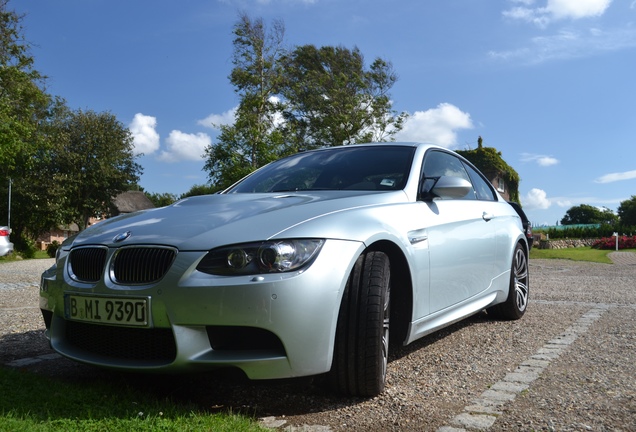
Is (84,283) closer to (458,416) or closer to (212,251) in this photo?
(212,251)

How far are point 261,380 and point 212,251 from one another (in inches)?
24.6

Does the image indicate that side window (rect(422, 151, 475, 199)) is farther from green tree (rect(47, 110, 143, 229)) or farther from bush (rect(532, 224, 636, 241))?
green tree (rect(47, 110, 143, 229))

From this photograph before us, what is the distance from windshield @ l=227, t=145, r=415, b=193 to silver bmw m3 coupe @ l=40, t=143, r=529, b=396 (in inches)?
6.7

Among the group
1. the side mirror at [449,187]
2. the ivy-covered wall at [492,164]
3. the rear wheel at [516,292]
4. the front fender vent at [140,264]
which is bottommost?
the rear wheel at [516,292]

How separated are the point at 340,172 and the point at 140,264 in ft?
5.53

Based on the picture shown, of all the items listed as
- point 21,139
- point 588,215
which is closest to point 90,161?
point 21,139

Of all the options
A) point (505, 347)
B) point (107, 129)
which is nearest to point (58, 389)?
point (505, 347)

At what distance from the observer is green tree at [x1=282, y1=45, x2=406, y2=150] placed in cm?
3553

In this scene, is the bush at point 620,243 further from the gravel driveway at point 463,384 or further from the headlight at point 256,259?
the headlight at point 256,259

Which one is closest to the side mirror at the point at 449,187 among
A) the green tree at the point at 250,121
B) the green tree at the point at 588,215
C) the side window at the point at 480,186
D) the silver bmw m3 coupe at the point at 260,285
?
the silver bmw m3 coupe at the point at 260,285

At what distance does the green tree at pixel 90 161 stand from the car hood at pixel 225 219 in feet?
120

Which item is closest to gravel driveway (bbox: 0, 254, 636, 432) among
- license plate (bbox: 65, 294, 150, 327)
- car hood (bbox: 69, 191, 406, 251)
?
license plate (bbox: 65, 294, 150, 327)

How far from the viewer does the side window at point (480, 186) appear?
5027 mm

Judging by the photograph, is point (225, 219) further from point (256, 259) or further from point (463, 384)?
point (463, 384)
